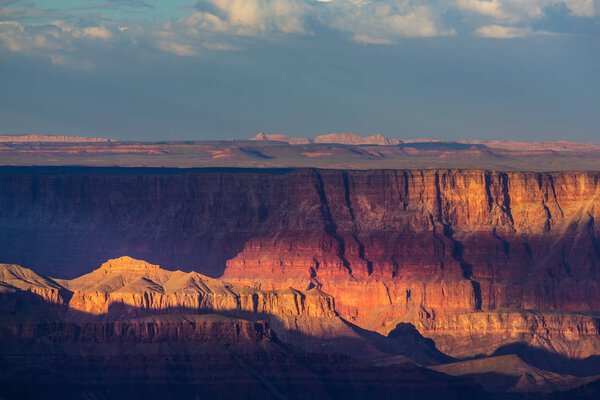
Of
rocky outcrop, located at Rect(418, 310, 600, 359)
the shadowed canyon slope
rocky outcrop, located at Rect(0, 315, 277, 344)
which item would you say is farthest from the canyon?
rocky outcrop, located at Rect(0, 315, 277, 344)

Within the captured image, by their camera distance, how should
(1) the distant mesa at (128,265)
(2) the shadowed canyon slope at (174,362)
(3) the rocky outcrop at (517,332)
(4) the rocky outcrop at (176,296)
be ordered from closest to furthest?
(2) the shadowed canyon slope at (174,362)
(4) the rocky outcrop at (176,296)
(3) the rocky outcrop at (517,332)
(1) the distant mesa at (128,265)

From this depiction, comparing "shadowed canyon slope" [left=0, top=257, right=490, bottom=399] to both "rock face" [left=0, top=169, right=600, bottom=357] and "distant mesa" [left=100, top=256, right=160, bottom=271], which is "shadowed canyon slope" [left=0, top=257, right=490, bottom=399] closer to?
"distant mesa" [left=100, top=256, right=160, bottom=271]

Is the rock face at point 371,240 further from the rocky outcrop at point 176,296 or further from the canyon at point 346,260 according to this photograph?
the rocky outcrop at point 176,296

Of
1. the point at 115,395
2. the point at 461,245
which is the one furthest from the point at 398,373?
the point at 461,245

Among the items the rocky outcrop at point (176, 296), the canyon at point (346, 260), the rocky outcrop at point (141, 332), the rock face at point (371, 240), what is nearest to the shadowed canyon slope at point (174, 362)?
the rocky outcrop at point (141, 332)

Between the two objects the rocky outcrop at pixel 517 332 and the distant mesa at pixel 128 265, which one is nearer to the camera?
the rocky outcrop at pixel 517 332

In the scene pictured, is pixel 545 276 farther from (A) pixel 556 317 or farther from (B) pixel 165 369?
(B) pixel 165 369
